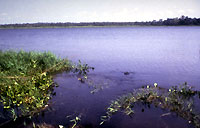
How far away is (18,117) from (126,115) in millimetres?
4518

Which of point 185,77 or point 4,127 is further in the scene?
point 185,77

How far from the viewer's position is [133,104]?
24.4 ft

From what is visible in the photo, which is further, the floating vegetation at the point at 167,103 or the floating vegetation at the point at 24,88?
the floating vegetation at the point at 24,88

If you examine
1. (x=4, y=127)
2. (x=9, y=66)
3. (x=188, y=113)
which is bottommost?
(x=4, y=127)

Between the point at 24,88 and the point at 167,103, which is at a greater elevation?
the point at 24,88

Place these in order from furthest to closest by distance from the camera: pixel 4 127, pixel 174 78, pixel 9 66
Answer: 1. pixel 174 78
2. pixel 9 66
3. pixel 4 127

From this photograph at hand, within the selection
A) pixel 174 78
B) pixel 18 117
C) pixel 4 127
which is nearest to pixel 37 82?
pixel 18 117

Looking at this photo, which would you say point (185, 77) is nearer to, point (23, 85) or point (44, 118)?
Answer: point (44, 118)

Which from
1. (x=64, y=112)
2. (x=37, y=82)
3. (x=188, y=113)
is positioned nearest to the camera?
(x=188, y=113)

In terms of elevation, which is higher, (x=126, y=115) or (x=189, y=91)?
(x=189, y=91)

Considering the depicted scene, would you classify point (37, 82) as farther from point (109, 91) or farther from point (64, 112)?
point (109, 91)

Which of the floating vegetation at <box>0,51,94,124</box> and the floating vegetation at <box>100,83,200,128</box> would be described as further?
the floating vegetation at <box>0,51,94,124</box>

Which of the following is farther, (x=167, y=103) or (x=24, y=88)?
(x=24, y=88)

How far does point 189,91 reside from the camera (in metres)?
8.35
